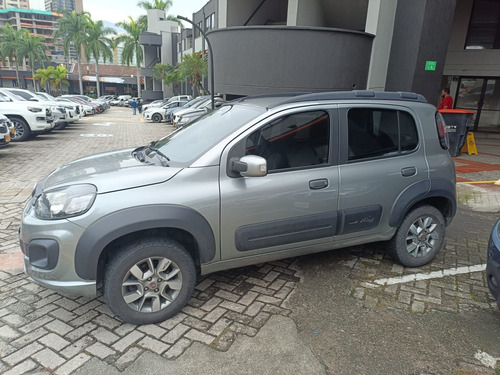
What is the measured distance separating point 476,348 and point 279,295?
5.21ft

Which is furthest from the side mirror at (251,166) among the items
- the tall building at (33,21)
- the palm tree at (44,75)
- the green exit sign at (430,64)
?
the tall building at (33,21)

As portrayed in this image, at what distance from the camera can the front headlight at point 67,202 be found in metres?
2.70

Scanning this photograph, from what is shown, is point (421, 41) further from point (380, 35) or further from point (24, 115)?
point (24, 115)

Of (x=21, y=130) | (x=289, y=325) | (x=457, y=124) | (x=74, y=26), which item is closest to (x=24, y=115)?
(x=21, y=130)

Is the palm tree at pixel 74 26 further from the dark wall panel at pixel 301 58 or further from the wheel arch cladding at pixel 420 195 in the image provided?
the wheel arch cladding at pixel 420 195

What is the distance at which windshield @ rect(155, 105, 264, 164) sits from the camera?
3.17m

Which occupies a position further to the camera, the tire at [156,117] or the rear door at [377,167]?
the tire at [156,117]

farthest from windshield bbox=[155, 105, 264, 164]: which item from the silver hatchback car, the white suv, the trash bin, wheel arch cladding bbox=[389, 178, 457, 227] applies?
the white suv

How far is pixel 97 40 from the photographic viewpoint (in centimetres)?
4947

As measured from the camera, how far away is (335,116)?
3408 mm

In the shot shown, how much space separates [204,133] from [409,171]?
2059 mm

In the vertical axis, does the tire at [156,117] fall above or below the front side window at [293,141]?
below

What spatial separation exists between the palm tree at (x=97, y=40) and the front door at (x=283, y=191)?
175 feet

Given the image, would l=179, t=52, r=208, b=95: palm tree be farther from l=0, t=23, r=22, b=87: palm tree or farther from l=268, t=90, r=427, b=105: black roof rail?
l=0, t=23, r=22, b=87: palm tree
